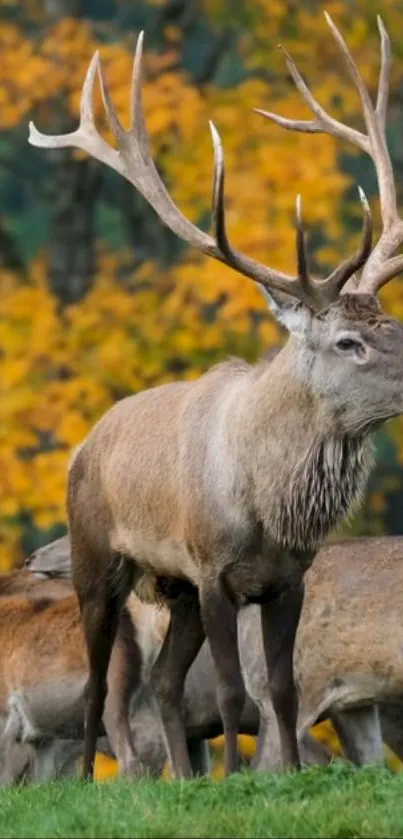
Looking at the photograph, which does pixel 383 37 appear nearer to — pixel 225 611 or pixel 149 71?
pixel 225 611

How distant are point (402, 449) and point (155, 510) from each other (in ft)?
27.6

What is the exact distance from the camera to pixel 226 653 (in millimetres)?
7922

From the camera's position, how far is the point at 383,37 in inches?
354

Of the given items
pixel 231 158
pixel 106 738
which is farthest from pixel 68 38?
pixel 106 738

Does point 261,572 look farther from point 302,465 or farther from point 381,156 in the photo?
point 381,156

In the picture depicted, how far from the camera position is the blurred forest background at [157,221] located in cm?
1552

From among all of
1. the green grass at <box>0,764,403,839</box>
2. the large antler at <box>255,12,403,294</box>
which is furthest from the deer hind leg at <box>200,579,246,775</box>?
the large antler at <box>255,12,403,294</box>

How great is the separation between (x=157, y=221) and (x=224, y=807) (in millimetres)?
11907

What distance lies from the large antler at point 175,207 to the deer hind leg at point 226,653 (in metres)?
1.09

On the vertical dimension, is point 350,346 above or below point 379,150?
below

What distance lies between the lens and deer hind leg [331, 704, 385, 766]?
32.9ft

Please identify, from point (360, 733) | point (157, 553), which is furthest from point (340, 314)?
point (360, 733)

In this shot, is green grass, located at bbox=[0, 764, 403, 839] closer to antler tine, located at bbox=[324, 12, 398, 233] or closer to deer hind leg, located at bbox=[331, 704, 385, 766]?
antler tine, located at bbox=[324, 12, 398, 233]

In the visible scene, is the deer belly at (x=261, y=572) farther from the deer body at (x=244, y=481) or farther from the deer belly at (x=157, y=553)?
the deer belly at (x=157, y=553)
